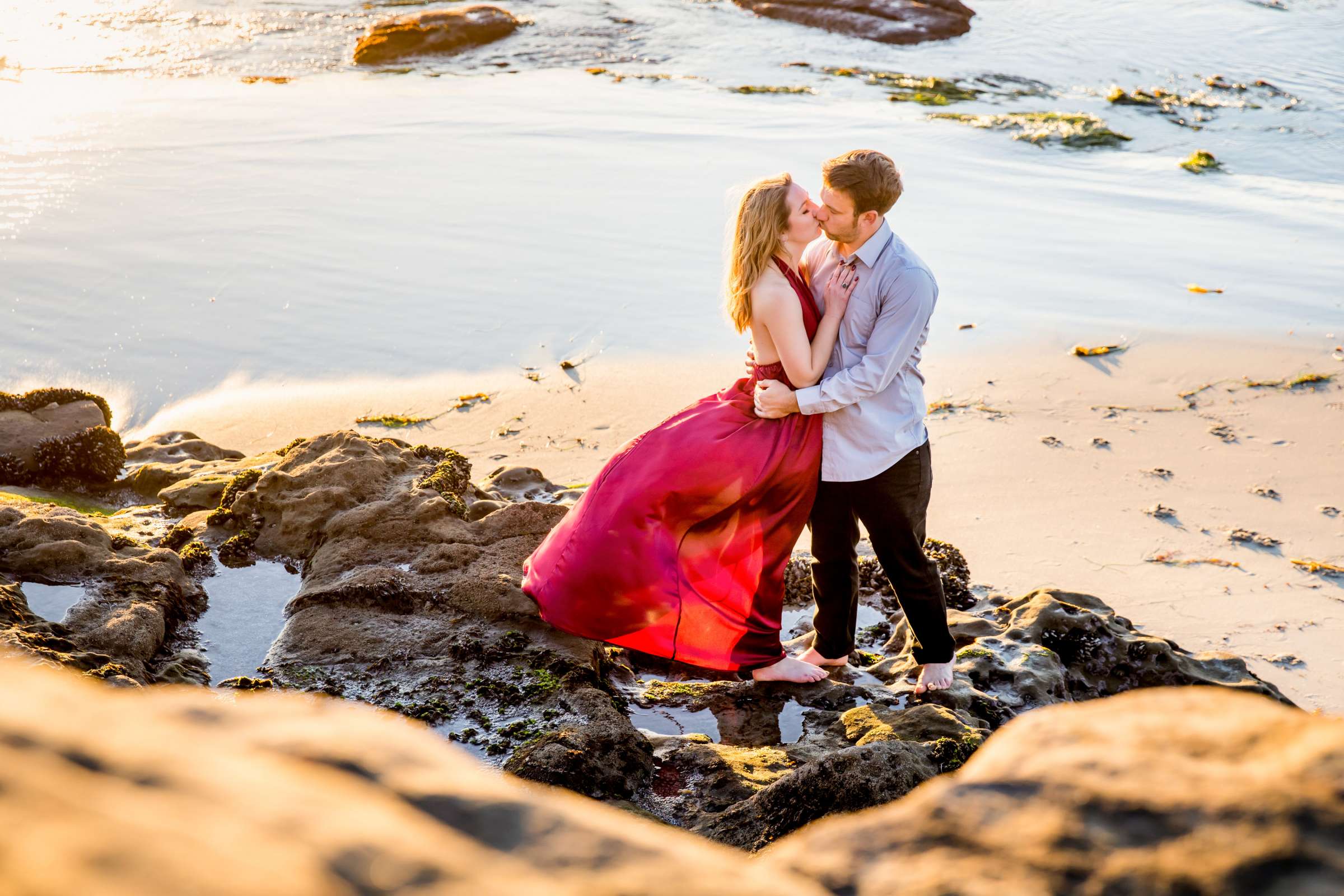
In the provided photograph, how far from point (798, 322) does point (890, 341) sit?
38cm

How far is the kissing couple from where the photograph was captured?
4254 mm

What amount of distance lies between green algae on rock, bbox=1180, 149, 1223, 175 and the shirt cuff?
11379 mm

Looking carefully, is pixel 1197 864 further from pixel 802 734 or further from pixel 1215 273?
pixel 1215 273

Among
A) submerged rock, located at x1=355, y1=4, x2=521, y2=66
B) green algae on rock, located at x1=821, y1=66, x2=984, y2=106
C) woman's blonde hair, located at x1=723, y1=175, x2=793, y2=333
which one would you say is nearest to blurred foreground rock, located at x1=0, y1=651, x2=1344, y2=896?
woman's blonde hair, located at x1=723, y1=175, x2=793, y2=333

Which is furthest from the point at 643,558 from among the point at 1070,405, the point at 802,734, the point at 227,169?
the point at 227,169

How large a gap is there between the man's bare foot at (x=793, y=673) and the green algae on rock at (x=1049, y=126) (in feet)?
39.2

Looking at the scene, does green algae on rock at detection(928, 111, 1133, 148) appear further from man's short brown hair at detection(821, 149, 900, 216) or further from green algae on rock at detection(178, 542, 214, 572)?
green algae on rock at detection(178, 542, 214, 572)

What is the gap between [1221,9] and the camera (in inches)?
887

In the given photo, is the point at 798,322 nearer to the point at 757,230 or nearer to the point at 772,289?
the point at 772,289

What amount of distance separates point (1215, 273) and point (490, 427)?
22.8ft

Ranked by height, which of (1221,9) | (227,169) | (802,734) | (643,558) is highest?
(1221,9)

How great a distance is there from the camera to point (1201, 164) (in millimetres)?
13617

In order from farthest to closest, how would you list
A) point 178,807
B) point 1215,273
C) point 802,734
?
point 1215,273
point 802,734
point 178,807

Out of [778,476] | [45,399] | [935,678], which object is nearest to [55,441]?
[45,399]
